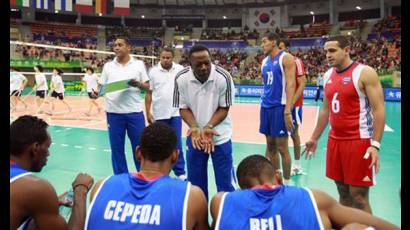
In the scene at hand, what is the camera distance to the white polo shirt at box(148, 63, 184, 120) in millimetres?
5738

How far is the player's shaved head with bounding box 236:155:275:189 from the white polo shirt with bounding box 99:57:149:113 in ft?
10.8

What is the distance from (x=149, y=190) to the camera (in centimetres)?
198

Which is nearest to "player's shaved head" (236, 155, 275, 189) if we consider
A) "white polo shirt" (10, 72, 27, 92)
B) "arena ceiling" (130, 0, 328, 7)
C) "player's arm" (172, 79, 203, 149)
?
"player's arm" (172, 79, 203, 149)

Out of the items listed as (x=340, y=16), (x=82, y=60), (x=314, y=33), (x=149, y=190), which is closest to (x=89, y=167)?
(x=149, y=190)

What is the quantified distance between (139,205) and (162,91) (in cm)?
394

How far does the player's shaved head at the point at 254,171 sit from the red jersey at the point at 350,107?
167cm

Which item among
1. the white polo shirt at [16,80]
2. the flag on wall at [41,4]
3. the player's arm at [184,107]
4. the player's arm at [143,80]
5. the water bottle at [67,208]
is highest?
the flag on wall at [41,4]

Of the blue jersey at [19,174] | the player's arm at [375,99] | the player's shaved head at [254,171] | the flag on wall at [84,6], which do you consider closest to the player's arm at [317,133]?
the player's arm at [375,99]

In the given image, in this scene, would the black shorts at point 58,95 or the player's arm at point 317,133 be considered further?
the black shorts at point 58,95

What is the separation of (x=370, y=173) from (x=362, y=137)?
0.33 m

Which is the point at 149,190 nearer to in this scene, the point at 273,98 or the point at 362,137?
the point at 362,137

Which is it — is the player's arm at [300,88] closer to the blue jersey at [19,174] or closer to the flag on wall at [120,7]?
the blue jersey at [19,174]

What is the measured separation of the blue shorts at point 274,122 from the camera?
514cm

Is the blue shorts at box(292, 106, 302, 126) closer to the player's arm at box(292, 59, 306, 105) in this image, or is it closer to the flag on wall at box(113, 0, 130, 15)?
the player's arm at box(292, 59, 306, 105)
